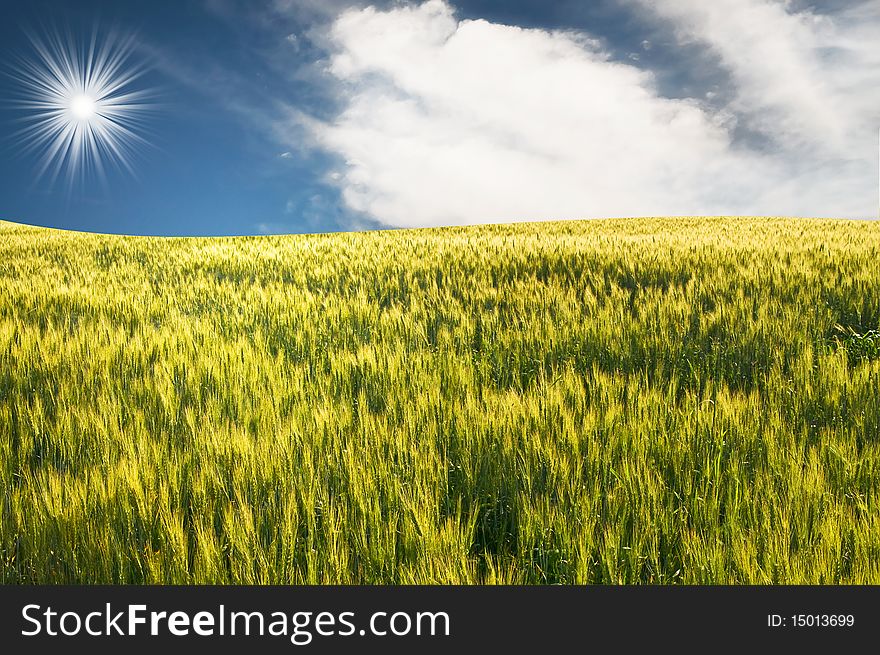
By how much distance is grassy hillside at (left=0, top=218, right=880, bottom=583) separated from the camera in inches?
47.8

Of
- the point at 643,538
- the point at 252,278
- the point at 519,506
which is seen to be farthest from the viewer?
the point at 252,278

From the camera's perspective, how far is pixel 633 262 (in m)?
5.50

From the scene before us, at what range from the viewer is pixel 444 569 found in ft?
3.66

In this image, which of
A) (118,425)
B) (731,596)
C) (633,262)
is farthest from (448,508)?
(633,262)

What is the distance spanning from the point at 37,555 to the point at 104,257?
1007cm

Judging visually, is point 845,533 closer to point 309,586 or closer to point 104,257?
point 309,586

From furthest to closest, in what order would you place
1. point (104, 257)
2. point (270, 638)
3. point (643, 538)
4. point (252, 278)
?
point (104, 257), point (252, 278), point (643, 538), point (270, 638)

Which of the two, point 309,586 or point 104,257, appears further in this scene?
point 104,257

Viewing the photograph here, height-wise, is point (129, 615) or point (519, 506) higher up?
point (519, 506)

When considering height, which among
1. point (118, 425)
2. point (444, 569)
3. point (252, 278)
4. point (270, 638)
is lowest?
point (270, 638)

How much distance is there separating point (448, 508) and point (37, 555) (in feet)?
3.56

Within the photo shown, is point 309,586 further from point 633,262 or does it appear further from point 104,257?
point 104,257

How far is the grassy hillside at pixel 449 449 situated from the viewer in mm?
1214

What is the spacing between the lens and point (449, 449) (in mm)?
1759
